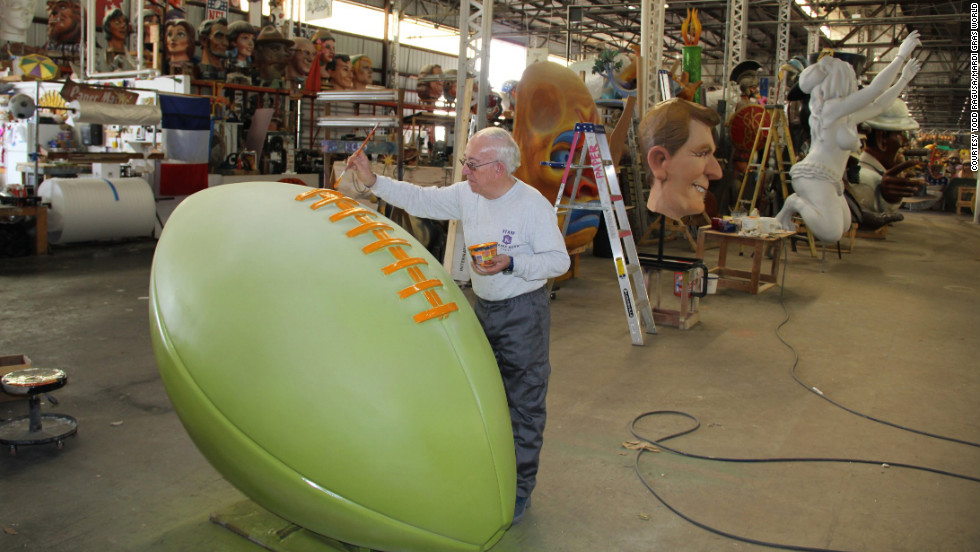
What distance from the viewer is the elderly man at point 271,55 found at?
1380cm

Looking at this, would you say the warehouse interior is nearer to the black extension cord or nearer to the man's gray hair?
the black extension cord

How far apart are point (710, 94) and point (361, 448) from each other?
598 inches

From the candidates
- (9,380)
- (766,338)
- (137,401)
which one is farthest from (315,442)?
(766,338)

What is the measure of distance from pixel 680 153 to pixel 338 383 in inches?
A: 182

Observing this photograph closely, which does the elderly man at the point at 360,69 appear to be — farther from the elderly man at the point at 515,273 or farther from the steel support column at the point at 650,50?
the elderly man at the point at 515,273

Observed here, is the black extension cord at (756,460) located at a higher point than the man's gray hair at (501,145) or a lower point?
lower

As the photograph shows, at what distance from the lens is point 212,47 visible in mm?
13312

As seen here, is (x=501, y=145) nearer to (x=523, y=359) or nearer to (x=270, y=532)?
(x=523, y=359)

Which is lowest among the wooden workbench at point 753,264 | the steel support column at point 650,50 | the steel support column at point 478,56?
the wooden workbench at point 753,264

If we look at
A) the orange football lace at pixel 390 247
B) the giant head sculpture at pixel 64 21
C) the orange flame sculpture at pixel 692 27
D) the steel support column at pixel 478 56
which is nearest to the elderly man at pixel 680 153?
the steel support column at pixel 478 56

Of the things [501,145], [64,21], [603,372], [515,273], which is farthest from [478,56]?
[64,21]

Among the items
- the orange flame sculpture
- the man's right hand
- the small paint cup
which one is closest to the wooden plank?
the small paint cup

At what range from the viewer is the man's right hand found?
12.5 meters

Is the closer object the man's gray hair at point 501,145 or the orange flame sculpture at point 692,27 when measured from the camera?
the man's gray hair at point 501,145
